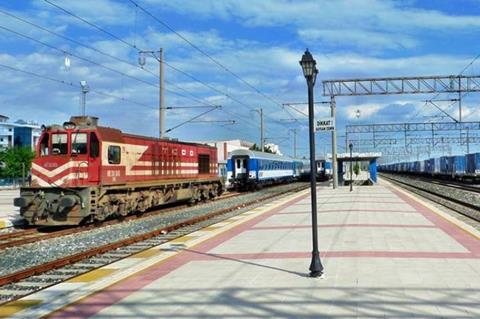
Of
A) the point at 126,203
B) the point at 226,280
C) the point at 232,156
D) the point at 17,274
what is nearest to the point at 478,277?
the point at 226,280

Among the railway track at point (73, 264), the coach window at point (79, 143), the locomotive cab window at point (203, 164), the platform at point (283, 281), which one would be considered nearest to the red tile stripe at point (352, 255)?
the platform at point (283, 281)

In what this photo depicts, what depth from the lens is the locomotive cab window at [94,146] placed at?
18.8 metres

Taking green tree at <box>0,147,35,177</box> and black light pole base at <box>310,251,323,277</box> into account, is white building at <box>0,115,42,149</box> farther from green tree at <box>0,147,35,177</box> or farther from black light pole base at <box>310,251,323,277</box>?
black light pole base at <box>310,251,323,277</box>

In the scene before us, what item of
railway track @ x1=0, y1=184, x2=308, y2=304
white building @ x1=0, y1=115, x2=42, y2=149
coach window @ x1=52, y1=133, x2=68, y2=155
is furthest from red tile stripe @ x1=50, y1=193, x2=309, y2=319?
white building @ x1=0, y1=115, x2=42, y2=149

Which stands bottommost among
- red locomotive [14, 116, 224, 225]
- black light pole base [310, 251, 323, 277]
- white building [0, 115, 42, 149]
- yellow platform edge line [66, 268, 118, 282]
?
yellow platform edge line [66, 268, 118, 282]

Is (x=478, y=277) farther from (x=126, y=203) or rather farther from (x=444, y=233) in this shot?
(x=126, y=203)

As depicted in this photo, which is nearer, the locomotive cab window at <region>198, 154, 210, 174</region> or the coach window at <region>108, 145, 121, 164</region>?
the coach window at <region>108, 145, 121, 164</region>

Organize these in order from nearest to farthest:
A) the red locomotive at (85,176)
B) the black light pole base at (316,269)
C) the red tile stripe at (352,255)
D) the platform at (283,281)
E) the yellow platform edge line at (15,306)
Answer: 1. the platform at (283,281)
2. the yellow platform edge line at (15,306)
3. the black light pole base at (316,269)
4. the red tile stripe at (352,255)
5. the red locomotive at (85,176)

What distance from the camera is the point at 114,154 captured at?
2002 cm

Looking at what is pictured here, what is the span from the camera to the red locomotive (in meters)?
18.0

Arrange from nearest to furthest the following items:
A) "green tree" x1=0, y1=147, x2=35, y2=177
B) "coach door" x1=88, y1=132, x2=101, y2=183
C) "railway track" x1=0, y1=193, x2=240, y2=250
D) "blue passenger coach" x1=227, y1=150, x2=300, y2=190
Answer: "railway track" x1=0, y1=193, x2=240, y2=250, "coach door" x1=88, y1=132, x2=101, y2=183, "blue passenger coach" x1=227, y1=150, x2=300, y2=190, "green tree" x1=0, y1=147, x2=35, y2=177

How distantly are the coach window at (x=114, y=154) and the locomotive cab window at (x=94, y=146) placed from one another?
2.48 feet

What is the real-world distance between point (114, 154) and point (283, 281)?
42.3 feet

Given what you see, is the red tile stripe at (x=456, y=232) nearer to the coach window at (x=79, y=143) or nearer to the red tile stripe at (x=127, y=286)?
the red tile stripe at (x=127, y=286)
